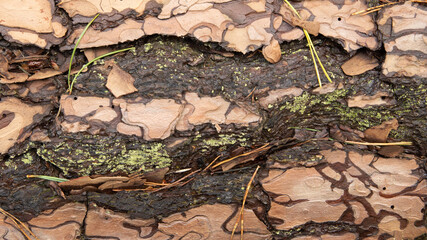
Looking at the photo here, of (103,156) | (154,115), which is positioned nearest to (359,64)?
(154,115)

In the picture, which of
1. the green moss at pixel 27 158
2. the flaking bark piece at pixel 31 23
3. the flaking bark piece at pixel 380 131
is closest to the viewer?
the flaking bark piece at pixel 31 23

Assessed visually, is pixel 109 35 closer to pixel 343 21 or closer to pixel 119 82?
pixel 119 82

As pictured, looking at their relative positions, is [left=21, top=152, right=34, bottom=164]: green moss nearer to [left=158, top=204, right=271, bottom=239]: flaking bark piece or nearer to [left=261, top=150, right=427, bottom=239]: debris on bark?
[left=158, top=204, right=271, bottom=239]: flaking bark piece

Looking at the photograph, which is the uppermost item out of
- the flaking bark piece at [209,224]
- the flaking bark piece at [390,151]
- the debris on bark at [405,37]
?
the debris on bark at [405,37]

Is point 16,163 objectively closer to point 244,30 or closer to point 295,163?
point 244,30

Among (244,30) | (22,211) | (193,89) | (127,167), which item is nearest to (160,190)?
(127,167)

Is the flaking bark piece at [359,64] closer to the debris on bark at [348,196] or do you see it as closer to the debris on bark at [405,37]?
the debris on bark at [405,37]


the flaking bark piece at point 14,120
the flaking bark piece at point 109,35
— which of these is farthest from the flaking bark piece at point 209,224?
the flaking bark piece at point 109,35
